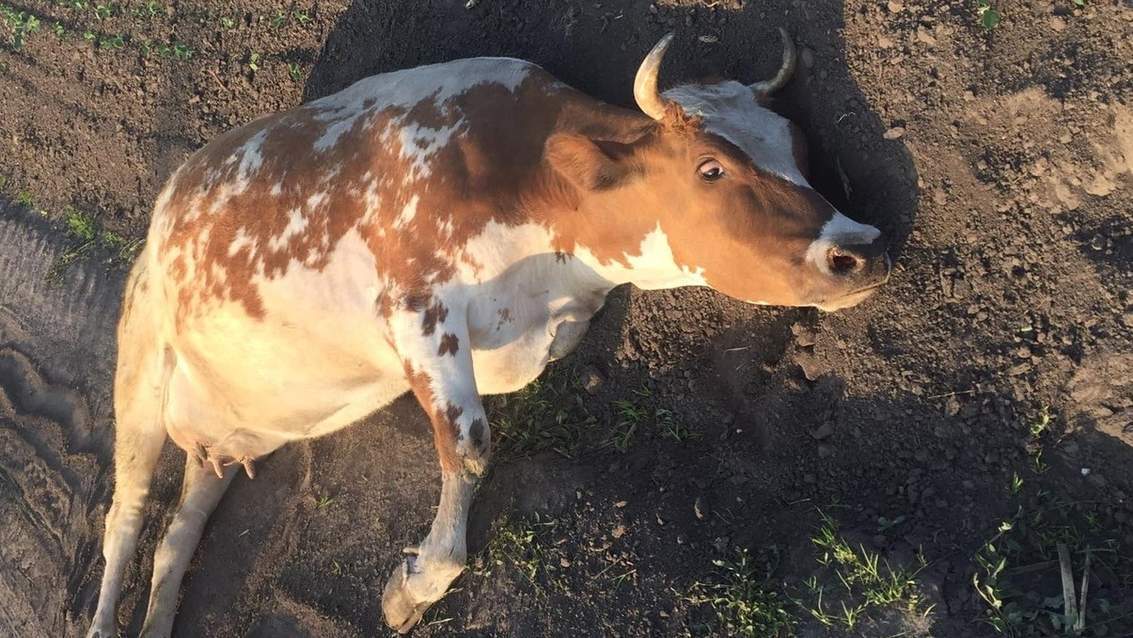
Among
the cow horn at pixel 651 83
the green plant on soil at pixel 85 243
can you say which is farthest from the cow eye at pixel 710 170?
the green plant on soil at pixel 85 243

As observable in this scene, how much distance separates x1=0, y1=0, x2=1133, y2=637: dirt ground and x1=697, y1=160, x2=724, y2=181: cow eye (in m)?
0.73

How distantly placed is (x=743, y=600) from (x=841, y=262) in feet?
4.85

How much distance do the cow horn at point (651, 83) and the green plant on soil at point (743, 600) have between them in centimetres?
191

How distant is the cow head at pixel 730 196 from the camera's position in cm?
327

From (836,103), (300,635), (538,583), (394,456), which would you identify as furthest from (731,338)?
(300,635)

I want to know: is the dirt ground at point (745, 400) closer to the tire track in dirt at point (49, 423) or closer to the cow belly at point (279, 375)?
the tire track in dirt at point (49, 423)

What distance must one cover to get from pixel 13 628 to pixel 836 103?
5638 mm

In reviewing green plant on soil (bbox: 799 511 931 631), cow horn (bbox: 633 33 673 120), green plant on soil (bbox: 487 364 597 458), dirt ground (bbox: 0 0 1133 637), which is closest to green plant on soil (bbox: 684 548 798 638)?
dirt ground (bbox: 0 0 1133 637)

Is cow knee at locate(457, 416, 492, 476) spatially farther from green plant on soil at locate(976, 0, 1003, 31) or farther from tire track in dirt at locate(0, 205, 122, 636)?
tire track in dirt at locate(0, 205, 122, 636)

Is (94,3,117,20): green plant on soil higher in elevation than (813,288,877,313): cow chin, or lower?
higher

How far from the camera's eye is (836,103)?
3.87m

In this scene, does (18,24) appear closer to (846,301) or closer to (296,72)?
(296,72)

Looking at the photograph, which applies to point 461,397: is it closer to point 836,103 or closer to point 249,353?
point 249,353

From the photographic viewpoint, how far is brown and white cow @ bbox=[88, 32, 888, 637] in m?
3.44
